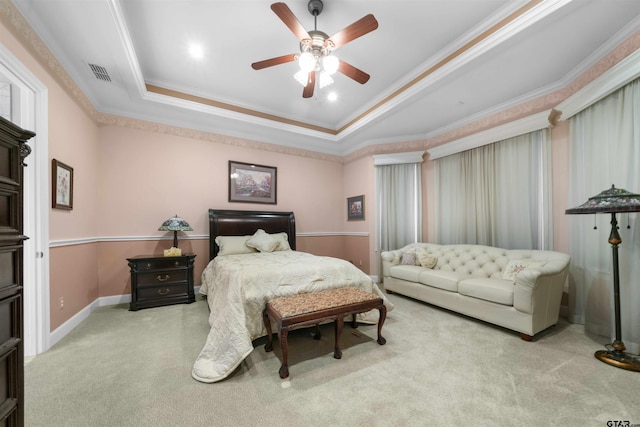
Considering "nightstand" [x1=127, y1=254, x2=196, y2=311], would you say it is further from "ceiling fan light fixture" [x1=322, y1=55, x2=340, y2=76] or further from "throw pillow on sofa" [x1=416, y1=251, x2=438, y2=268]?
"throw pillow on sofa" [x1=416, y1=251, x2=438, y2=268]

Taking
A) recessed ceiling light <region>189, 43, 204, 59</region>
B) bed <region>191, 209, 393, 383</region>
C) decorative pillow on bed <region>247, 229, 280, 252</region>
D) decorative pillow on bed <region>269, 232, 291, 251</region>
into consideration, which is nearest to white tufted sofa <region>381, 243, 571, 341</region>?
bed <region>191, 209, 393, 383</region>

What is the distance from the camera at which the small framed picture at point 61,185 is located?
262 centimetres

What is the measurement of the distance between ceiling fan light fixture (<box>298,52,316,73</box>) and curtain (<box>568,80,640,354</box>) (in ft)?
9.89

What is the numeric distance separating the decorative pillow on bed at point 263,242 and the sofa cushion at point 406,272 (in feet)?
6.77

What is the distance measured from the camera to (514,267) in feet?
10.5

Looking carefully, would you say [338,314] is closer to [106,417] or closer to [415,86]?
[106,417]

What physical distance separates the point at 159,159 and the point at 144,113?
0.73 meters

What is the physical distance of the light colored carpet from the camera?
5.17ft

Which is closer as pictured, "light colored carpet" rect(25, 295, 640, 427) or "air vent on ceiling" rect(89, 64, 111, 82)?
"light colored carpet" rect(25, 295, 640, 427)

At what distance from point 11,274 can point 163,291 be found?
2940 mm

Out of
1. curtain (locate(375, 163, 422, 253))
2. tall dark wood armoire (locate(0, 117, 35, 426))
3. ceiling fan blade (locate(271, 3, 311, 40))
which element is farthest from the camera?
curtain (locate(375, 163, 422, 253))

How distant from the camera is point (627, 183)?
242 centimetres

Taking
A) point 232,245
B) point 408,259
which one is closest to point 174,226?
point 232,245

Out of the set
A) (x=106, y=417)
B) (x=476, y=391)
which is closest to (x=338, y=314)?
(x=476, y=391)
